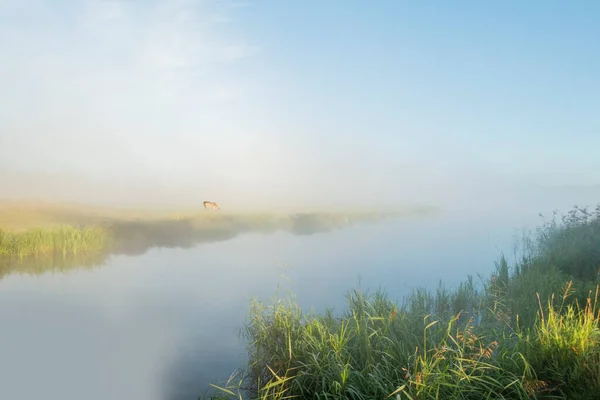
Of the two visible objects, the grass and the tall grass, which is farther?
the tall grass

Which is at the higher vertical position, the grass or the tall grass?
the tall grass

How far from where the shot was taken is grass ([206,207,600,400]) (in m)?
3.07

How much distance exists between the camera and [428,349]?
3.66m

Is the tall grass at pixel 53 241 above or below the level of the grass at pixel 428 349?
above

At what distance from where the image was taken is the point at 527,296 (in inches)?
201

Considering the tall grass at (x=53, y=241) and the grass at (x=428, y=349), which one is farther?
the tall grass at (x=53, y=241)

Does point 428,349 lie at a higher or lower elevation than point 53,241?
lower

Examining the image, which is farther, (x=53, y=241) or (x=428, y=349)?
(x=53, y=241)

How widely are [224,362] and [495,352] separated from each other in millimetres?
2783

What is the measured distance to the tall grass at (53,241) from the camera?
9.02 metres

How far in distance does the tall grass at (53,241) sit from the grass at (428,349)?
587 centimetres

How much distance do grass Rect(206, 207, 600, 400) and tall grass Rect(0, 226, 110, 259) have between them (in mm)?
5874

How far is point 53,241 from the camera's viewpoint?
9258 mm

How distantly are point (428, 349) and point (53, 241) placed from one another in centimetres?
844
